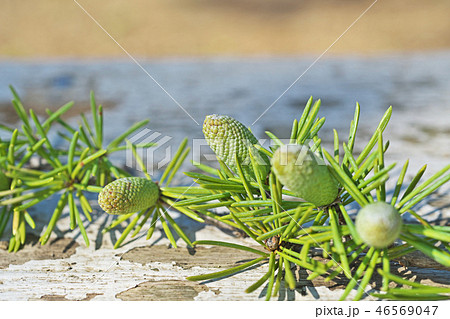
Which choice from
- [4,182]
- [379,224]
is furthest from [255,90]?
[379,224]

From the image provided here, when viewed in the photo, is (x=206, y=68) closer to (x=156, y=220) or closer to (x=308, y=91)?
(x=308, y=91)

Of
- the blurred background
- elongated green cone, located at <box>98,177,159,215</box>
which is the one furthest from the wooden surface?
the blurred background

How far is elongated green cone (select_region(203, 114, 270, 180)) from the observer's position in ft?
1.12

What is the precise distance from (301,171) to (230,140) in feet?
0.24

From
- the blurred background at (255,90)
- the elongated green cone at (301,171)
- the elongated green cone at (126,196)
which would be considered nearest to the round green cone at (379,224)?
the elongated green cone at (301,171)

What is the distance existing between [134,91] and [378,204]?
65 centimetres

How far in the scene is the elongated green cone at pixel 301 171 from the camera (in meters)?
0.28

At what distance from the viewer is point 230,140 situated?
34 cm

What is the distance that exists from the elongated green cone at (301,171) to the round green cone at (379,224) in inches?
1.5

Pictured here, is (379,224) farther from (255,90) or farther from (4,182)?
(255,90)

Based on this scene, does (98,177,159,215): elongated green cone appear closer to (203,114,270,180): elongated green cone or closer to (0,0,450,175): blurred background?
(203,114,270,180): elongated green cone

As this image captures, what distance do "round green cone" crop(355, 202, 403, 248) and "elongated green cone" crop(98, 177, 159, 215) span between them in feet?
0.59

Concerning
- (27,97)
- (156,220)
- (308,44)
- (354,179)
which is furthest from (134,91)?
(308,44)

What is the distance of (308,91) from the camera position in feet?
2.77
